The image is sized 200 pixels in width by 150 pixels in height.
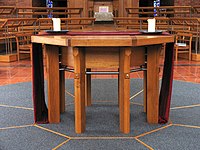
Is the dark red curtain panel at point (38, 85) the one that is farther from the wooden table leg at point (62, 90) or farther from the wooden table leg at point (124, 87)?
the wooden table leg at point (124, 87)

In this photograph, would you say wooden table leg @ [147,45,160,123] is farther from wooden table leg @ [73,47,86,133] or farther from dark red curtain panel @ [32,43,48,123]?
dark red curtain panel @ [32,43,48,123]

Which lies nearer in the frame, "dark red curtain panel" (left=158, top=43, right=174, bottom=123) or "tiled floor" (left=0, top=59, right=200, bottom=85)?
"dark red curtain panel" (left=158, top=43, right=174, bottom=123)

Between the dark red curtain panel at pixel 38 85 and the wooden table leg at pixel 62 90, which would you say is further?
the wooden table leg at pixel 62 90

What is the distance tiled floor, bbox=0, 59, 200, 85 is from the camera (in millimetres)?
4918

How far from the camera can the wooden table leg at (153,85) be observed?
2.64m

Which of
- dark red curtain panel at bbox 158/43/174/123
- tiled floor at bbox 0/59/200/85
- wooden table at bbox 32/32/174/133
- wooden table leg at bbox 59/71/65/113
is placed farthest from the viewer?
tiled floor at bbox 0/59/200/85

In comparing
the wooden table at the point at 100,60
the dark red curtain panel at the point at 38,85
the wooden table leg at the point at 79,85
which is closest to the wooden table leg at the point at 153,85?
the wooden table at the point at 100,60

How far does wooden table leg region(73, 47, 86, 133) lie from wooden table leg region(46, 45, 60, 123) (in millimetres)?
327

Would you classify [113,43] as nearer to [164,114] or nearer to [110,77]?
[164,114]

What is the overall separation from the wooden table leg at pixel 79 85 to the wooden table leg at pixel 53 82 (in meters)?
0.33

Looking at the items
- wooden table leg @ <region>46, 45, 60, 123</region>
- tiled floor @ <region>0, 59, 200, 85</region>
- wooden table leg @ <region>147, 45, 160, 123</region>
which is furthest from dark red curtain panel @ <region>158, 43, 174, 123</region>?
tiled floor @ <region>0, 59, 200, 85</region>

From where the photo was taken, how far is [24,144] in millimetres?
2303

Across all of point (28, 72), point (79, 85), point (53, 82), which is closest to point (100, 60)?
point (79, 85)

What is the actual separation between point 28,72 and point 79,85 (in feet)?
10.8
